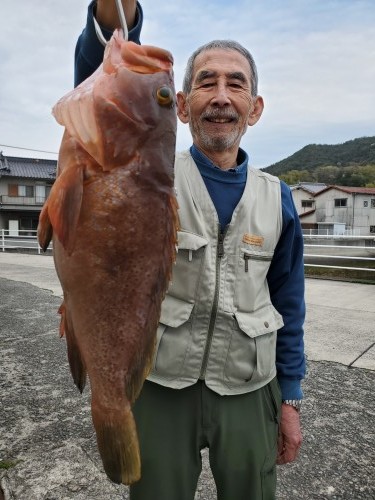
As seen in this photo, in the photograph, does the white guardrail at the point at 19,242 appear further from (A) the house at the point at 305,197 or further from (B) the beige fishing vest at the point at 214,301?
(A) the house at the point at 305,197

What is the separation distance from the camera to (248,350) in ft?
6.30

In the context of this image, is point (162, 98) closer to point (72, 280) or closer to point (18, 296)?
point (72, 280)

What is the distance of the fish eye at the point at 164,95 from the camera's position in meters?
1.43

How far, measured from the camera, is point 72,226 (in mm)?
1289

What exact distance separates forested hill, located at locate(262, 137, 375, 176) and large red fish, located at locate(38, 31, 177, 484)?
90922mm

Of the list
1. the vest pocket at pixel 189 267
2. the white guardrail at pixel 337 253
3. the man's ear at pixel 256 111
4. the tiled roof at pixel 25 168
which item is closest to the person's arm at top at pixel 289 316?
the man's ear at pixel 256 111

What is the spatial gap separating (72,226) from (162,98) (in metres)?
0.53

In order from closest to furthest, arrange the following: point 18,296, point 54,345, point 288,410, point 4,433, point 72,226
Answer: point 72,226
point 288,410
point 4,433
point 54,345
point 18,296

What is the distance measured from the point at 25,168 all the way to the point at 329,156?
79.7 metres

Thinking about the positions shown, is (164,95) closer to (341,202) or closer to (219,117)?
(219,117)

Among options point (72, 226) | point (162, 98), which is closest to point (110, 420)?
point (72, 226)

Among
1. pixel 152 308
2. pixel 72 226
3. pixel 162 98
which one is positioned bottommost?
pixel 152 308

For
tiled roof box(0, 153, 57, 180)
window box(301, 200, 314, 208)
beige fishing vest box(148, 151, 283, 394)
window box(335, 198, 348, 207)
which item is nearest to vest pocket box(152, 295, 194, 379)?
beige fishing vest box(148, 151, 283, 394)

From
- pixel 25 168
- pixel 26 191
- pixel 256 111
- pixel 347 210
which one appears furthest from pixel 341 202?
pixel 256 111
